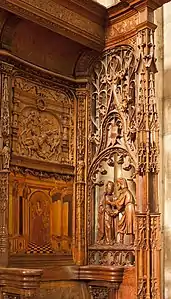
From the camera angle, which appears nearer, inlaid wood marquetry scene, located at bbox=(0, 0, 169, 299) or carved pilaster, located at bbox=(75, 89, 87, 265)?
inlaid wood marquetry scene, located at bbox=(0, 0, 169, 299)

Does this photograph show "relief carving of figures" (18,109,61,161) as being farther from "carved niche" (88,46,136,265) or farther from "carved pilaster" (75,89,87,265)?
"carved niche" (88,46,136,265)

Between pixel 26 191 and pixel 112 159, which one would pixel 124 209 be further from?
pixel 26 191

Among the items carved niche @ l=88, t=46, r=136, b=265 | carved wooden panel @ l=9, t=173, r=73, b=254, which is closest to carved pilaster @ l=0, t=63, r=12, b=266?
carved wooden panel @ l=9, t=173, r=73, b=254

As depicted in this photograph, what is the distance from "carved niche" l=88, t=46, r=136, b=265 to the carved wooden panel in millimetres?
239

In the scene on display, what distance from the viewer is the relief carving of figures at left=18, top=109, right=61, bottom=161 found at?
16.8 ft

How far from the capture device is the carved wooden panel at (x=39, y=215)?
16.2 feet

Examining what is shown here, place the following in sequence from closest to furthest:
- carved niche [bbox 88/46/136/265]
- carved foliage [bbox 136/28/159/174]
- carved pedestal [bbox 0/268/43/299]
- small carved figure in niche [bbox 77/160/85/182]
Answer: carved pedestal [bbox 0/268/43/299] < carved foliage [bbox 136/28/159/174] < carved niche [bbox 88/46/136/265] < small carved figure in niche [bbox 77/160/85/182]

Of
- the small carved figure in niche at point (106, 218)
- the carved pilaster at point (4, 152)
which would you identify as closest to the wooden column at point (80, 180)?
the small carved figure in niche at point (106, 218)

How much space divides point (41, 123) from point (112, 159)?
0.74 m

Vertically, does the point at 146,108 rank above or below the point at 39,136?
above

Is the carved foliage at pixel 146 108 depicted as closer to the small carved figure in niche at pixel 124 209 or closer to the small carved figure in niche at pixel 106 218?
the small carved figure in niche at pixel 124 209

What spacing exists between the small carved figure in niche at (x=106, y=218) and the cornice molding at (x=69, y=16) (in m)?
1.36

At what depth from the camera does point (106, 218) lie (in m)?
5.35

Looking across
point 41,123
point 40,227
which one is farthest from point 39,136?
point 40,227
